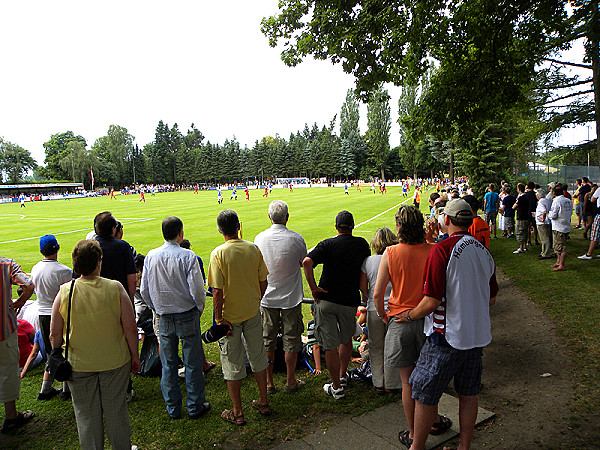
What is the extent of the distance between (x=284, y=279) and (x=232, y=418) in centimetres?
156

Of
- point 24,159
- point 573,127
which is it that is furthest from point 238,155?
point 573,127

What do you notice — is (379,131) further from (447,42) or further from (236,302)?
(236,302)

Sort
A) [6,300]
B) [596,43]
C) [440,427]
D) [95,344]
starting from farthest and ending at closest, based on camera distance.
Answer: [596,43], [6,300], [440,427], [95,344]

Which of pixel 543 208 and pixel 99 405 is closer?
pixel 99 405

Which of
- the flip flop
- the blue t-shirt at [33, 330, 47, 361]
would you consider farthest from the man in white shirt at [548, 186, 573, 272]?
the blue t-shirt at [33, 330, 47, 361]

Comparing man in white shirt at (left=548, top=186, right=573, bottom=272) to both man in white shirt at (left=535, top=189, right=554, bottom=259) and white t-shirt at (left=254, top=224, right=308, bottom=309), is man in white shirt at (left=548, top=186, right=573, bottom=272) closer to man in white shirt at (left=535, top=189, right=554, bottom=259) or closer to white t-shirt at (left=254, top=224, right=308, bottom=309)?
man in white shirt at (left=535, top=189, right=554, bottom=259)

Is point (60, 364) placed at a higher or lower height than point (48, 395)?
higher

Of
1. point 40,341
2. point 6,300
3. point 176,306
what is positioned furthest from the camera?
point 40,341

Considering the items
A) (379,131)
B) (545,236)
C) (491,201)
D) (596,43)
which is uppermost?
(379,131)

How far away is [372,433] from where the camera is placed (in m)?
3.80

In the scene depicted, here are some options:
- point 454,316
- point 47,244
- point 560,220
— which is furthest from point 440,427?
point 560,220

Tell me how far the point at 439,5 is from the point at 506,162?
2570 cm

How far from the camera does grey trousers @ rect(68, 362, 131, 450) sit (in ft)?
10.5

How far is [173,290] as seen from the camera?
4.08m
